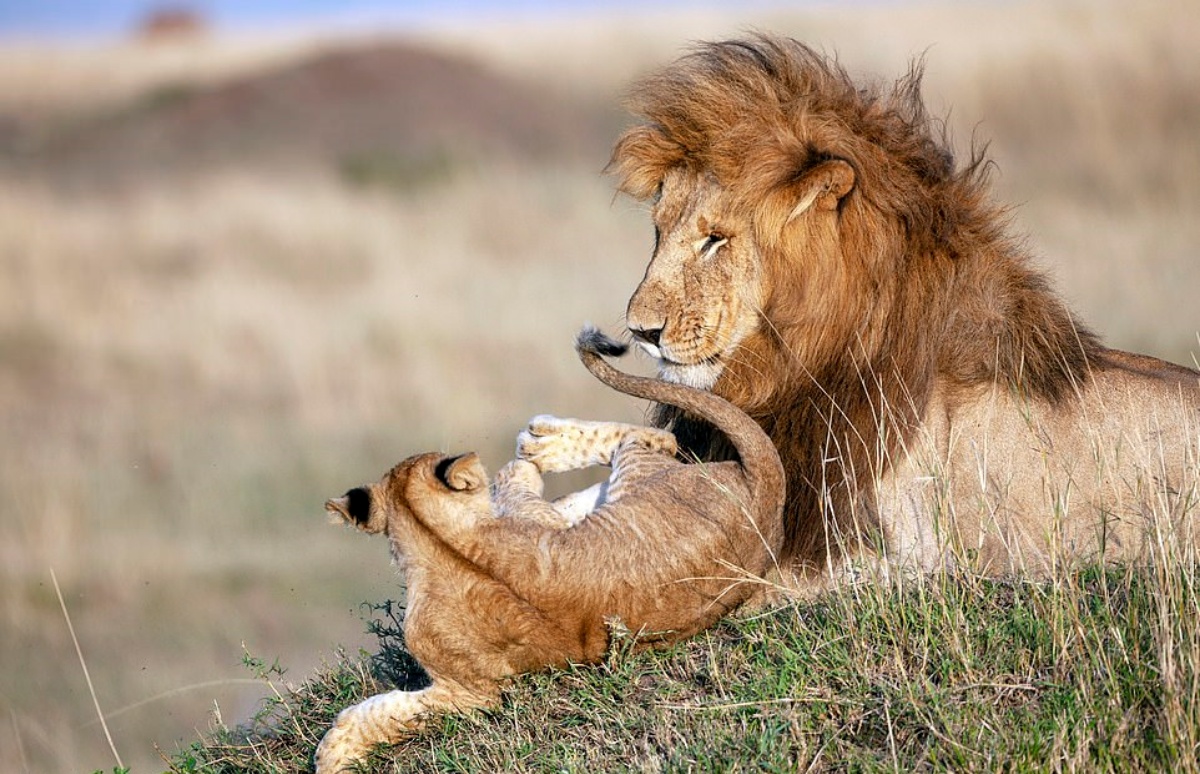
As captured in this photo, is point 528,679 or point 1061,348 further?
point 1061,348

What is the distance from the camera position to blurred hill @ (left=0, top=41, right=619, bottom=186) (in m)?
23.4

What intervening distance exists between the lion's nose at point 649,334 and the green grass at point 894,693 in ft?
3.08

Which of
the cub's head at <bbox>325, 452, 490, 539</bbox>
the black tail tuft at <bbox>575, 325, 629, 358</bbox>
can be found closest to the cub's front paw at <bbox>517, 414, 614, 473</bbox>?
the black tail tuft at <bbox>575, 325, 629, 358</bbox>

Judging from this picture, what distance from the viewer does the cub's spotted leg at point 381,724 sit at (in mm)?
4043

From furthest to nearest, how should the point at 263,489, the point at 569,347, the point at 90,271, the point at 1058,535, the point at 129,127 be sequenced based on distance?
1. the point at 129,127
2. the point at 90,271
3. the point at 569,347
4. the point at 263,489
5. the point at 1058,535

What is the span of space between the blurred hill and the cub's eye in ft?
58.2

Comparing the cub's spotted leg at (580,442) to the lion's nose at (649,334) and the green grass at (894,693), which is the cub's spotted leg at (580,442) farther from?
the green grass at (894,693)

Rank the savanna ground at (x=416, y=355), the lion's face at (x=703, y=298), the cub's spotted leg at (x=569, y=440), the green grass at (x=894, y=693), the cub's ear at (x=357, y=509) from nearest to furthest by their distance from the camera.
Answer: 1. the green grass at (x=894, y=693)
2. the savanna ground at (x=416, y=355)
3. the cub's ear at (x=357, y=509)
4. the lion's face at (x=703, y=298)
5. the cub's spotted leg at (x=569, y=440)

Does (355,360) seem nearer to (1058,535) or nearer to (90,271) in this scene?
(90,271)

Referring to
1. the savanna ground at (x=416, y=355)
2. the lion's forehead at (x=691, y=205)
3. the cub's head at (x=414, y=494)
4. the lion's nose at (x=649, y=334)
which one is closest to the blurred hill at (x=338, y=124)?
the savanna ground at (x=416, y=355)

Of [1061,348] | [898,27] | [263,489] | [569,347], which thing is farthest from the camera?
[898,27]

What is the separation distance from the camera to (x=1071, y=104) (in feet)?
73.7

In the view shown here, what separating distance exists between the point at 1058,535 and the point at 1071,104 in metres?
19.9

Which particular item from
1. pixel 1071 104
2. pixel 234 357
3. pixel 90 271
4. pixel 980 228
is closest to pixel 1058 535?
pixel 980 228
